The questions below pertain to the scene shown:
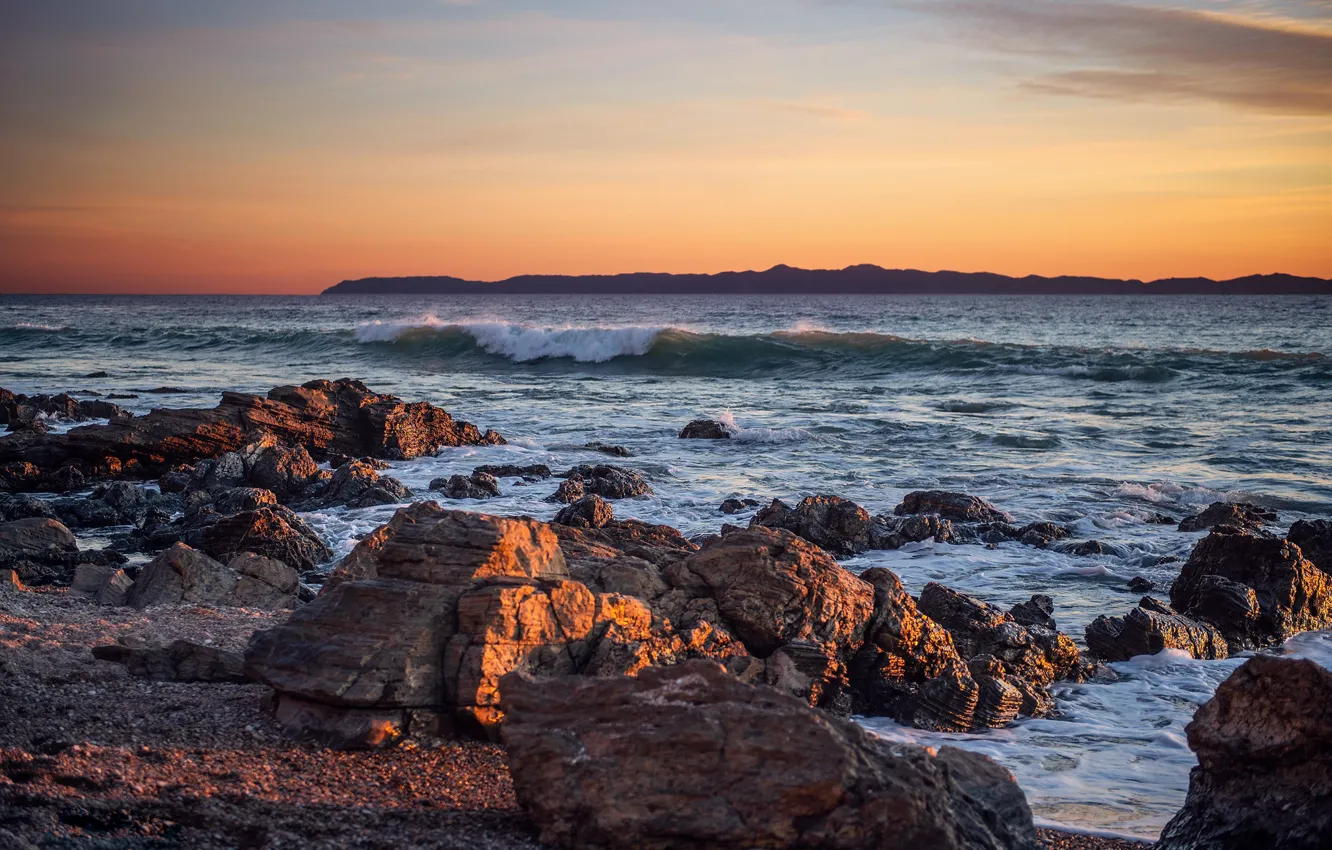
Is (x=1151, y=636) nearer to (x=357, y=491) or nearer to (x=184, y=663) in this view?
(x=184, y=663)

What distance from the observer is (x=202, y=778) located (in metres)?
4.44

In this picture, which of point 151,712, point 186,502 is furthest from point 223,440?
point 151,712

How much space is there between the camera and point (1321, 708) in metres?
4.41

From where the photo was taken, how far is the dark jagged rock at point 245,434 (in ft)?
48.9

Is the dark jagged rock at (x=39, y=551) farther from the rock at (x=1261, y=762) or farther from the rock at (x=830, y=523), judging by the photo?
the rock at (x=1261, y=762)

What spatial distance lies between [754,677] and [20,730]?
12.0ft

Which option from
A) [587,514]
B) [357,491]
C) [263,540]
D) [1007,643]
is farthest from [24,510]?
[1007,643]

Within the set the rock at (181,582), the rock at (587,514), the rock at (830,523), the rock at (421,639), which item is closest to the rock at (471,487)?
the rock at (587,514)

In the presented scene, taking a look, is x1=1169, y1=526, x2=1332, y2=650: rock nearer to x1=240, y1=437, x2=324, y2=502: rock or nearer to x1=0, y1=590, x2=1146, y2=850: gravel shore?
x1=0, y1=590, x2=1146, y2=850: gravel shore

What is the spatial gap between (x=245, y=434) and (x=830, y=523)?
31.1ft

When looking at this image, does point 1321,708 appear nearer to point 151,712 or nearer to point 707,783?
point 707,783

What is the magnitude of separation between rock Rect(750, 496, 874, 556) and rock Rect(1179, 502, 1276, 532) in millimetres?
4021

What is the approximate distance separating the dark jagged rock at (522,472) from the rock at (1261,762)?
35.7 feet

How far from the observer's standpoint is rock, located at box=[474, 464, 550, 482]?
14.8 metres
